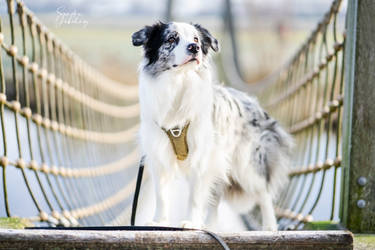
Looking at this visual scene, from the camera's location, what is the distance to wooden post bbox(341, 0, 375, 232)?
1743 mm

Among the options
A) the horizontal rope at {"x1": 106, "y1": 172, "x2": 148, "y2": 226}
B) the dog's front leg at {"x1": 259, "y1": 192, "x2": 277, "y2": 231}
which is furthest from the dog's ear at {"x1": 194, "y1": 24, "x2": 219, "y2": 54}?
the horizontal rope at {"x1": 106, "y1": 172, "x2": 148, "y2": 226}

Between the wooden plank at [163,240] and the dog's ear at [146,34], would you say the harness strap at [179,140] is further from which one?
the wooden plank at [163,240]

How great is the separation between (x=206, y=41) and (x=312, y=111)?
198cm

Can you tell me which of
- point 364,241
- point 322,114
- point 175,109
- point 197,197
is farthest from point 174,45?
point 322,114

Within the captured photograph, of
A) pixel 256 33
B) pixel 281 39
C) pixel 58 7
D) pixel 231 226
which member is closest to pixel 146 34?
pixel 58 7

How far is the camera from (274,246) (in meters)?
1.50

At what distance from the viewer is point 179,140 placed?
1.96 m

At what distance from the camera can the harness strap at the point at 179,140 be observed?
6.36 feet

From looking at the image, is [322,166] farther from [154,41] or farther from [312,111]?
[312,111]

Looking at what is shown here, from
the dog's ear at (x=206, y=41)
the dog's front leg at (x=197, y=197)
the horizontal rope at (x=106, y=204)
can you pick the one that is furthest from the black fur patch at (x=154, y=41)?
the horizontal rope at (x=106, y=204)

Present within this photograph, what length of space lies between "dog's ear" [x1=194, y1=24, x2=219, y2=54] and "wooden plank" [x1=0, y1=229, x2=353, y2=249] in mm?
609

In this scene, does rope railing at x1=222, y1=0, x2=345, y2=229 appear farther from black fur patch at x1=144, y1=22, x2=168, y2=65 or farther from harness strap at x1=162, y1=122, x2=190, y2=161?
black fur patch at x1=144, y1=22, x2=168, y2=65

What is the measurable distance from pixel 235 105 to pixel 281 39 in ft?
41.5

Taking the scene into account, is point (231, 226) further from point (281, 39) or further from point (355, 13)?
point (281, 39)
